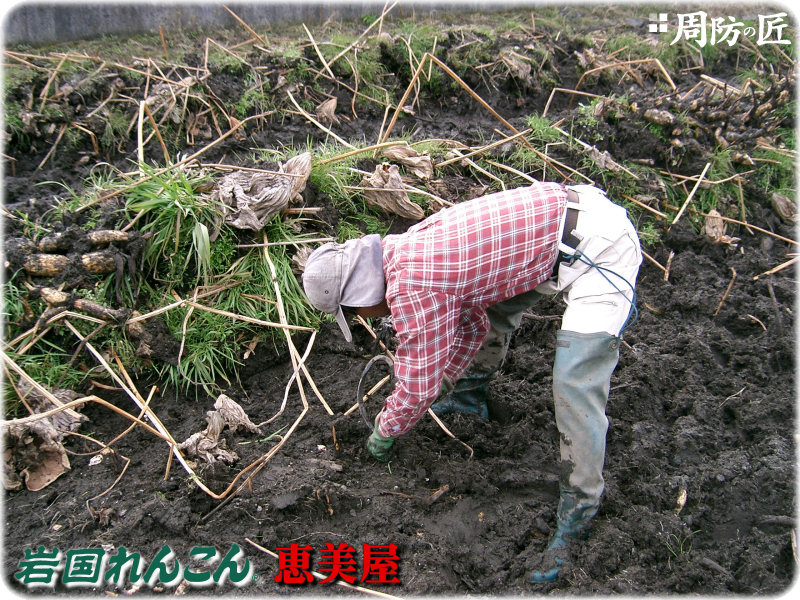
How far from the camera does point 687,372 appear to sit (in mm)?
3266

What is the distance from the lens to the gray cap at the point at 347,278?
2.32 metres

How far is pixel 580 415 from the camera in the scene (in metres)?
2.33

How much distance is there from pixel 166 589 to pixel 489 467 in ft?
4.75

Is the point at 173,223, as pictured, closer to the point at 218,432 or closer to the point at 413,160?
the point at 218,432

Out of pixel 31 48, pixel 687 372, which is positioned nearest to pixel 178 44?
pixel 31 48

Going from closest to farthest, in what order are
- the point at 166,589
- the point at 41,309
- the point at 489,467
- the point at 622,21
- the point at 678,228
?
1. the point at 166,589
2. the point at 489,467
3. the point at 41,309
4. the point at 678,228
5. the point at 622,21

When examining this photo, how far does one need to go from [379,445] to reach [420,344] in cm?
69

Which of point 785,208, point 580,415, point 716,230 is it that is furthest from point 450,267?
point 785,208

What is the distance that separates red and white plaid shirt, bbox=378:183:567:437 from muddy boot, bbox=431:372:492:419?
71 cm

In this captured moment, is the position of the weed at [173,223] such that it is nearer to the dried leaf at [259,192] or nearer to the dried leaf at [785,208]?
the dried leaf at [259,192]

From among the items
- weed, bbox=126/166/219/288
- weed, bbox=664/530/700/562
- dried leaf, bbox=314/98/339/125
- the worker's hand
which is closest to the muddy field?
weed, bbox=664/530/700/562

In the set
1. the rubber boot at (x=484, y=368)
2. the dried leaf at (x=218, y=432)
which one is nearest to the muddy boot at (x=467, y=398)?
the rubber boot at (x=484, y=368)

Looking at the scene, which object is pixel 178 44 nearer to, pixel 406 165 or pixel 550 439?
pixel 406 165

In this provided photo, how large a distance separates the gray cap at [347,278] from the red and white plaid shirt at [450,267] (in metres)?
0.06
